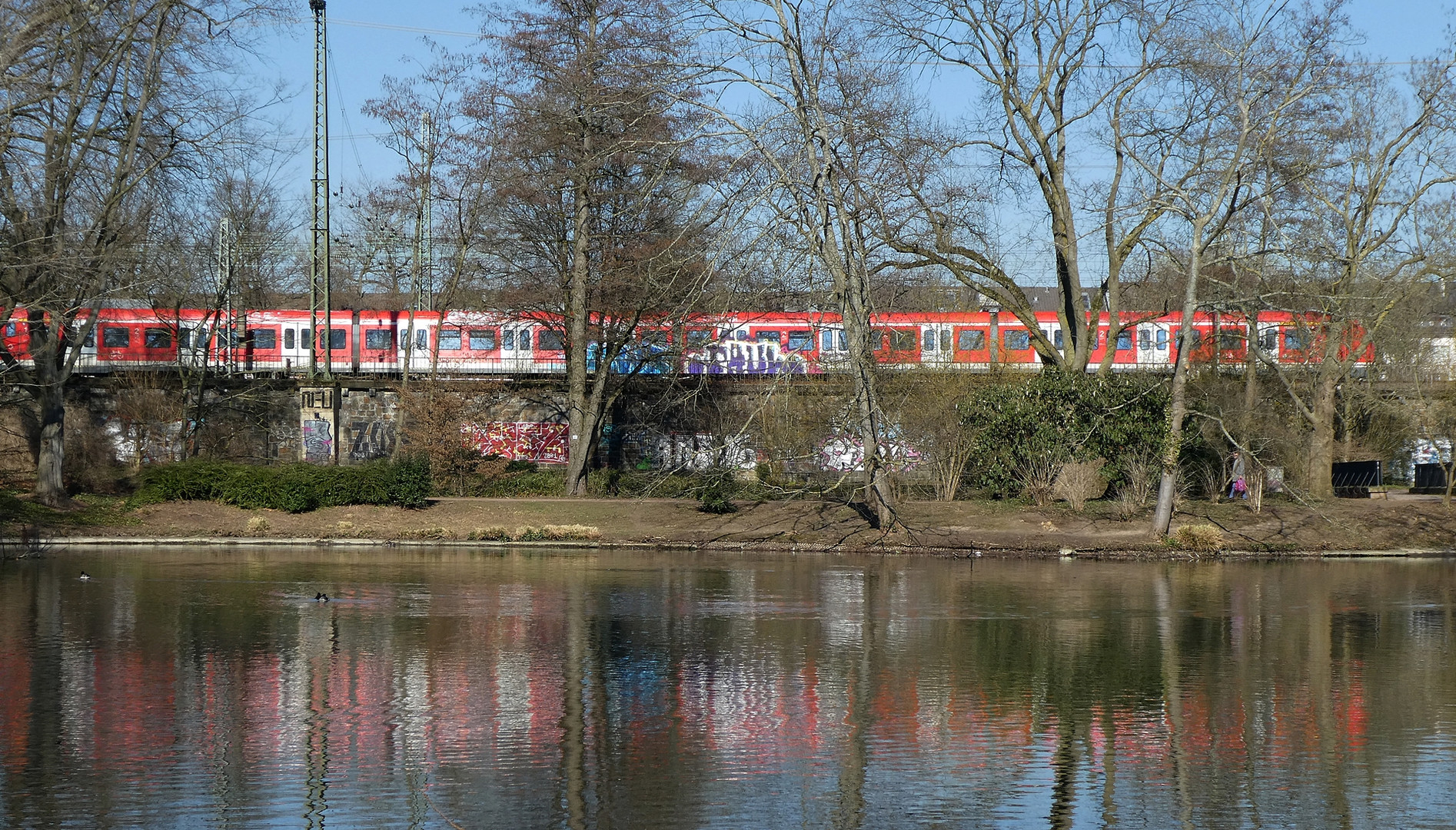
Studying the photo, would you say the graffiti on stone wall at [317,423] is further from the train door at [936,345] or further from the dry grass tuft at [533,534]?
the train door at [936,345]

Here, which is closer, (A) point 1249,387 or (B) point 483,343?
(A) point 1249,387

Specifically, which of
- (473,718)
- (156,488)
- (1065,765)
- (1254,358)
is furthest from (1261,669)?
(156,488)

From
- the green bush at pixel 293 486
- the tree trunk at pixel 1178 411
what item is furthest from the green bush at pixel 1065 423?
the green bush at pixel 293 486

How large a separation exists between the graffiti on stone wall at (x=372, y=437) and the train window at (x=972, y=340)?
1940cm

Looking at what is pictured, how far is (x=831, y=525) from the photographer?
981 inches

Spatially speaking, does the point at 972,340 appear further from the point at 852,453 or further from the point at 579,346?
the point at 579,346

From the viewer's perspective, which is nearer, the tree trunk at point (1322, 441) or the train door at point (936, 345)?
the tree trunk at point (1322, 441)

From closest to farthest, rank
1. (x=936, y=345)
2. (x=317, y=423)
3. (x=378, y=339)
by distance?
(x=936, y=345)
(x=317, y=423)
(x=378, y=339)

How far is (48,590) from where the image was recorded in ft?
54.6

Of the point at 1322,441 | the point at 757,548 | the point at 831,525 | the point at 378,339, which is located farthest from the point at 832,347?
the point at 378,339

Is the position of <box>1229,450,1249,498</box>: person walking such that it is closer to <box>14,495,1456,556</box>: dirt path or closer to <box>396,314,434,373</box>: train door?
<box>14,495,1456,556</box>: dirt path

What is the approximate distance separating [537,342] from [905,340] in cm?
1285

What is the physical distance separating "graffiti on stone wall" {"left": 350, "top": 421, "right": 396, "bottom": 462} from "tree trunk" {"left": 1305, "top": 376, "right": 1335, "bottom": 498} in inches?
1094

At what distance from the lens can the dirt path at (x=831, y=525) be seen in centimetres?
2350
